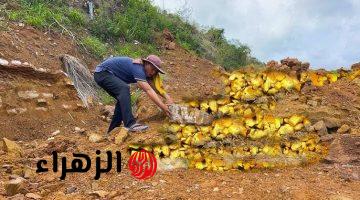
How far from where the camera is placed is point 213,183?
4.30m

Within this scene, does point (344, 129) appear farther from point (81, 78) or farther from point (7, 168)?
point (81, 78)

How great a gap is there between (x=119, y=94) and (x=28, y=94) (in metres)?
1.93

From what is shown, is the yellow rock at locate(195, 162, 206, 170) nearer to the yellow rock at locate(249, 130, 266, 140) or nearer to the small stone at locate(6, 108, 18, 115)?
the yellow rock at locate(249, 130, 266, 140)

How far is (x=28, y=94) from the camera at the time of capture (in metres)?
6.97

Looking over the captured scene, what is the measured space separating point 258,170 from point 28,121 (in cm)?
349

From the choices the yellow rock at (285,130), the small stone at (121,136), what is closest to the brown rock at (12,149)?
the small stone at (121,136)

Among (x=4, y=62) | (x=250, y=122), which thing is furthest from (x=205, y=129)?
(x=4, y=62)

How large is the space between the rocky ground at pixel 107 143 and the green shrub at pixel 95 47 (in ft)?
4.39

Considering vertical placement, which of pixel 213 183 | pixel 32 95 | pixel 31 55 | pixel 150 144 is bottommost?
pixel 213 183

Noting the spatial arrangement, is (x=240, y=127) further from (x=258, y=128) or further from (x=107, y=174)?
(x=107, y=174)

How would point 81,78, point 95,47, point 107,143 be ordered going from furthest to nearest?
point 95,47
point 81,78
point 107,143

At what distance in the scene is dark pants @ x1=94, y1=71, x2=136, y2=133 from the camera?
5.51m

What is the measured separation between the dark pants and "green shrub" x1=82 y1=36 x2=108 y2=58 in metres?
3.64

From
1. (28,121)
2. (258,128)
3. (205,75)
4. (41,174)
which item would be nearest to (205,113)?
(258,128)
